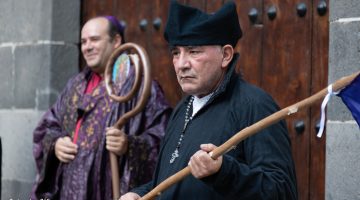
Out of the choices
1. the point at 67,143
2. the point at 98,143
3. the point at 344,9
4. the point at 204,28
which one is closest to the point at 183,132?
the point at 204,28

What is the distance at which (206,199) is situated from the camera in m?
4.18

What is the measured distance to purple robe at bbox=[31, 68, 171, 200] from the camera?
593 centimetres

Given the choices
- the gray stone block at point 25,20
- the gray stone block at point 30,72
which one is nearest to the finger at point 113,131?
the gray stone block at point 30,72

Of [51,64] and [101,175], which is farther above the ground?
[51,64]

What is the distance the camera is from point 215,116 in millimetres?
4324

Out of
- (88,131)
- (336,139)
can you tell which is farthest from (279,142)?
(88,131)

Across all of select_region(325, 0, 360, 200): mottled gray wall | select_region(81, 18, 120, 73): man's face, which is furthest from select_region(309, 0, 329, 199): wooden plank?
select_region(81, 18, 120, 73): man's face

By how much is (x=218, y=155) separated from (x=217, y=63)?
63cm

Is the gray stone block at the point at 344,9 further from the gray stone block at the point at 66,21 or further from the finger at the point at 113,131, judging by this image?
the gray stone block at the point at 66,21

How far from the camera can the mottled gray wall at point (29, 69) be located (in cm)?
702

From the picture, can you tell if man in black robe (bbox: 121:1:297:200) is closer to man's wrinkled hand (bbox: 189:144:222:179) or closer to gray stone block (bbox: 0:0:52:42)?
man's wrinkled hand (bbox: 189:144:222:179)

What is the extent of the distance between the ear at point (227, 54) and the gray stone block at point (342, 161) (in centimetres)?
98

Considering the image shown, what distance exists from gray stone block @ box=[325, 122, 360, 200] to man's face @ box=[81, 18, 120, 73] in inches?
63.4

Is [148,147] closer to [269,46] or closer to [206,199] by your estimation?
[269,46]
